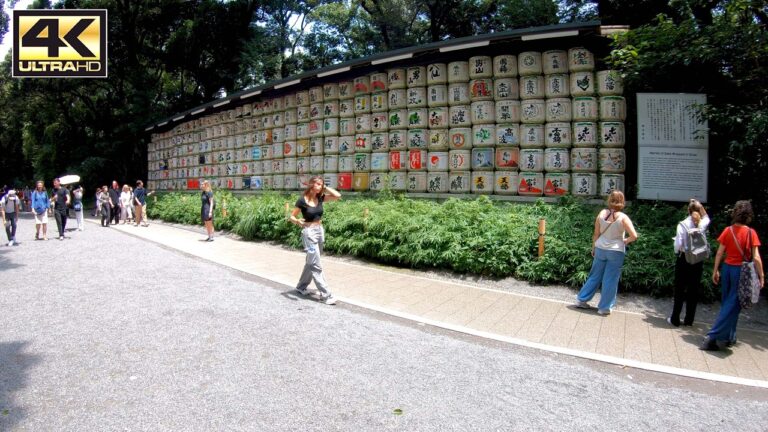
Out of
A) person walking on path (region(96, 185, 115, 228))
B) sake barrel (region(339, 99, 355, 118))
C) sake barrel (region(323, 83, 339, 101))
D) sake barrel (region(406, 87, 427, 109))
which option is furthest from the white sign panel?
person walking on path (region(96, 185, 115, 228))

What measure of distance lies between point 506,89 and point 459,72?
4.32ft

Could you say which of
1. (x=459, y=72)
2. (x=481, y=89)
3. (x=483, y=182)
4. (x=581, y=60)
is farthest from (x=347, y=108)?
(x=581, y=60)

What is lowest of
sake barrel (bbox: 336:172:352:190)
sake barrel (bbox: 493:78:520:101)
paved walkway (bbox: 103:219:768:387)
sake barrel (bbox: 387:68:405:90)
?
paved walkway (bbox: 103:219:768:387)

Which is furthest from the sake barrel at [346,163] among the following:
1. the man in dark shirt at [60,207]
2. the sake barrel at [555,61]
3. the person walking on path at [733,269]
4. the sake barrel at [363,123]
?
the person walking on path at [733,269]

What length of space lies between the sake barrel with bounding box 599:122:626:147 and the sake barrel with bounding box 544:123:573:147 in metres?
0.65

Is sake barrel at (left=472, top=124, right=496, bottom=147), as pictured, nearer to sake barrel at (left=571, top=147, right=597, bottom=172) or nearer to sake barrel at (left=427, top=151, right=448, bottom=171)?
sake barrel at (left=427, top=151, right=448, bottom=171)

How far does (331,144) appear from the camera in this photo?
1391 cm

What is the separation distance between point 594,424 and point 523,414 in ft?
1.63

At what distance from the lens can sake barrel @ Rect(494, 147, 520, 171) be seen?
1037cm

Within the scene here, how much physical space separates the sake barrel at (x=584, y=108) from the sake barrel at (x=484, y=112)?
1813 millimetres

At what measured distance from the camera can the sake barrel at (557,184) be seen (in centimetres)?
977

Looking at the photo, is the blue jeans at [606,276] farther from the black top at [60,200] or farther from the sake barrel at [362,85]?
the black top at [60,200]

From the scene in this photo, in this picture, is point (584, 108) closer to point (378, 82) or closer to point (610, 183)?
point (610, 183)

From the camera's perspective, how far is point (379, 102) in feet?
41.8
